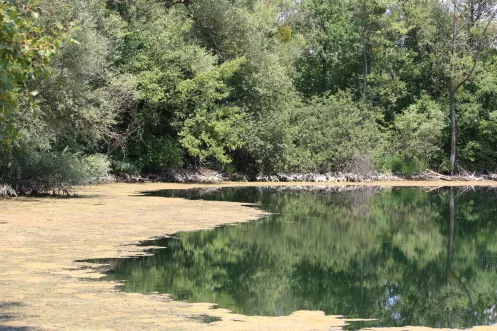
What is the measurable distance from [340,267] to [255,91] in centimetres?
2633

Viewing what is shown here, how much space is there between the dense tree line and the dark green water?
8.05 metres

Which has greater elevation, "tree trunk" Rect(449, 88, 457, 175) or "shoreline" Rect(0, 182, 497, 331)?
"tree trunk" Rect(449, 88, 457, 175)

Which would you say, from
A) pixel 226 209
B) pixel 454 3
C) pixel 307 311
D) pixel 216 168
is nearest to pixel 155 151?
pixel 216 168

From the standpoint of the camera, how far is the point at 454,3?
156 ft

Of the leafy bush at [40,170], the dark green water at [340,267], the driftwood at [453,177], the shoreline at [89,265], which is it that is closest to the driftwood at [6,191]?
the leafy bush at [40,170]

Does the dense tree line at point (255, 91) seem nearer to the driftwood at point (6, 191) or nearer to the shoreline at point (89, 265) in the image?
the driftwood at point (6, 191)

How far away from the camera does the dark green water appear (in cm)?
1103

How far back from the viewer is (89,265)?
42.8 ft

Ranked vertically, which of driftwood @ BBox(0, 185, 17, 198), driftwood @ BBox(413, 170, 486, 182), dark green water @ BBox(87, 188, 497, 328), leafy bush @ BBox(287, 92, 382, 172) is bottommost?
dark green water @ BBox(87, 188, 497, 328)

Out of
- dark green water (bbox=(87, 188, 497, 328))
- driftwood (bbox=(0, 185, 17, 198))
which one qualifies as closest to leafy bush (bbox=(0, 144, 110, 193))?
driftwood (bbox=(0, 185, 17, 198))

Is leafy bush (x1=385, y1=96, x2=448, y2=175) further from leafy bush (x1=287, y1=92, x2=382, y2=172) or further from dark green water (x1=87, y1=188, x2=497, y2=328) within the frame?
dark green water (x1=87, y1=188, x2=497, y2=328)

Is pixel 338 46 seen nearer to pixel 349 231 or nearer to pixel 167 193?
pixel 167 193

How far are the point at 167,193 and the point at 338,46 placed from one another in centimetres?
2457

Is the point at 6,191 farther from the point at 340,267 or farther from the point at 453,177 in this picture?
the point at 453,177
